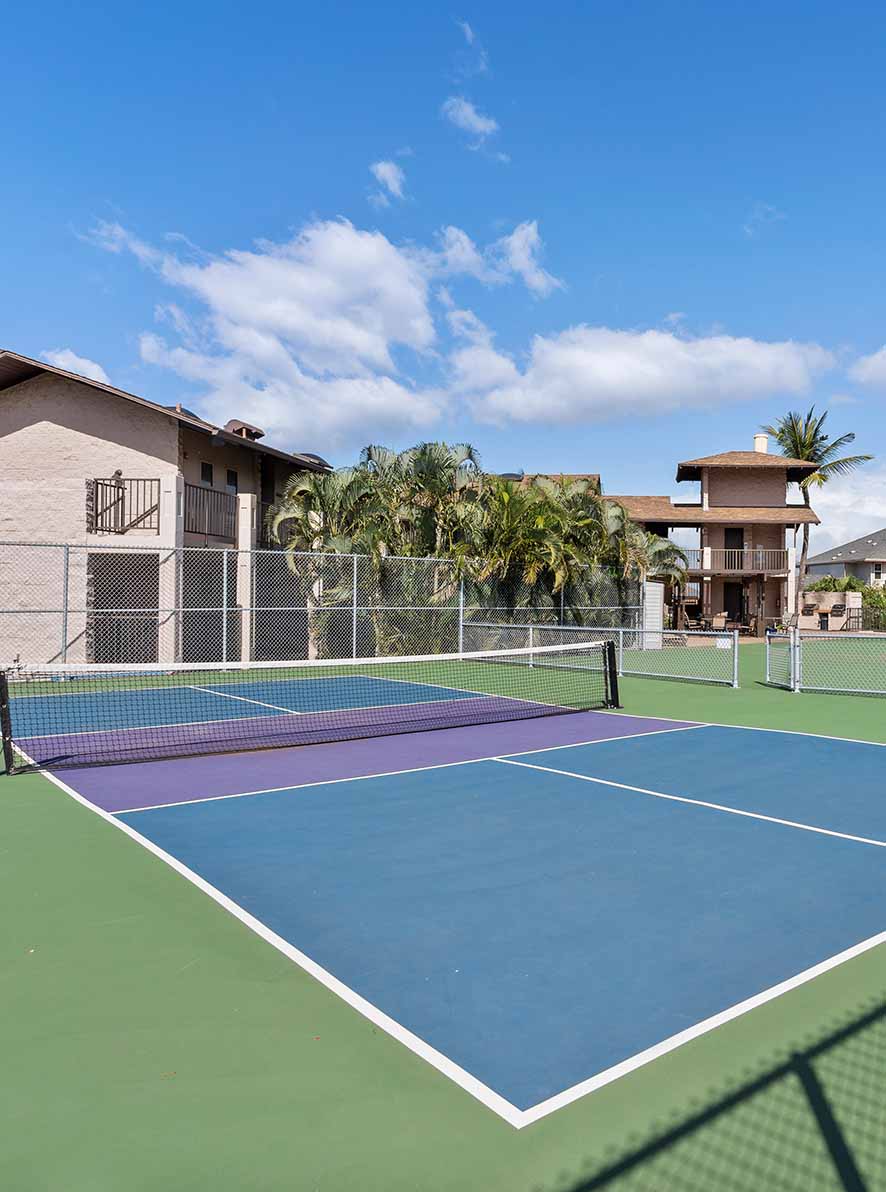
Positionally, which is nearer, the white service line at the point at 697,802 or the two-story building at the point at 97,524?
the white service line at the point at 697,802

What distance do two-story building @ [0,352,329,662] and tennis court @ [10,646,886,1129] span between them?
979 cm

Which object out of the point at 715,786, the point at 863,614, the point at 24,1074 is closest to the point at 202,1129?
the point at 24,1074

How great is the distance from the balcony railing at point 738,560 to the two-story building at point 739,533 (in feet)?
0.17

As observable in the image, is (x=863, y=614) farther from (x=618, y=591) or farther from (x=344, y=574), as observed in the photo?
(x=344, y=574)

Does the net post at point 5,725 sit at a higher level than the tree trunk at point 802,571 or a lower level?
lower

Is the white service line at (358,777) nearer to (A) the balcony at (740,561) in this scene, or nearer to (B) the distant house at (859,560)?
(A) the balcony at (740,561)

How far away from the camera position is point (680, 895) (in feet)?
18.9

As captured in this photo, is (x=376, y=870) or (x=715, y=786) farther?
(x=715, y=786)

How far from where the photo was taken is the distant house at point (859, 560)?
70.2 meters

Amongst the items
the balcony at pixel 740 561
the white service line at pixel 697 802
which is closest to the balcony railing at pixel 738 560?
the balcony at pixel 740 561

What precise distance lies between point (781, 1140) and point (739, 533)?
46256mm

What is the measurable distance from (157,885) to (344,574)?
17.9 meters

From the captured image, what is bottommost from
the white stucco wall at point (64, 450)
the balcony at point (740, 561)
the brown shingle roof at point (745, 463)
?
the balcony at point (740, 561)

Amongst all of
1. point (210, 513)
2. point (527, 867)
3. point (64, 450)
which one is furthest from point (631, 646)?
point (527, 867)
